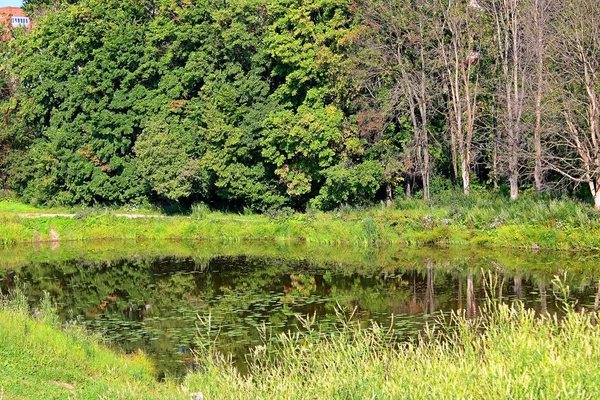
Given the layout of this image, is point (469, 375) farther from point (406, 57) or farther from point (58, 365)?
point (406, 57)

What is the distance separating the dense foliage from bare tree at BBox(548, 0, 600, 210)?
0.11 metres

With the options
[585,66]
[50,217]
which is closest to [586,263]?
[585,66]

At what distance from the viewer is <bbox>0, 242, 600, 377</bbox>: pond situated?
1812 centimetres

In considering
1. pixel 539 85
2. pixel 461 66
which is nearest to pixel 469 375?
pixel 539 85

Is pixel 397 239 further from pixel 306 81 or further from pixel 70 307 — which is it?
pixel 70 307

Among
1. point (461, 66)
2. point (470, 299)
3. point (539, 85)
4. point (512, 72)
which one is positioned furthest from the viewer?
point (461, 66)

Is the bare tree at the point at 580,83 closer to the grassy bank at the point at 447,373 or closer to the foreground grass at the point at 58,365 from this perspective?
the foreground grass at the point at 58,365

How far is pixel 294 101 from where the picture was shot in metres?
38.1

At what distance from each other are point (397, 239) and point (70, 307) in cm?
1428

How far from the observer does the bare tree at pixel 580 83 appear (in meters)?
28.6

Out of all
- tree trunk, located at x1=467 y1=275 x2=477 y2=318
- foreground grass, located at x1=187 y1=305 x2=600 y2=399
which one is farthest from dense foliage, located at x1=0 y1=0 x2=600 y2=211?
foreground grass, located at x1=187 y1=305 x2=600 y2=399

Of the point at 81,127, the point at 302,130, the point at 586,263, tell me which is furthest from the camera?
the point at 81,127

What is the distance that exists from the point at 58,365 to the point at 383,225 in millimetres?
20674

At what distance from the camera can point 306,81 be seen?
122 ft
